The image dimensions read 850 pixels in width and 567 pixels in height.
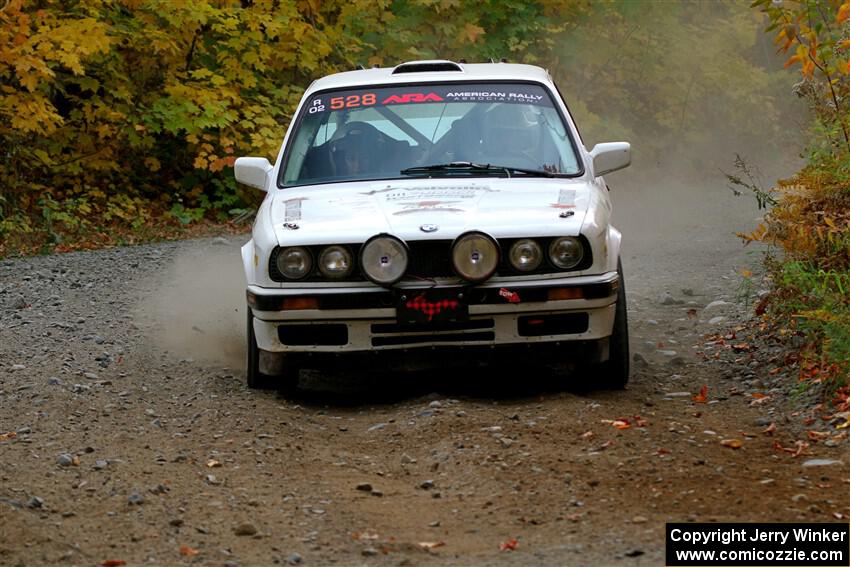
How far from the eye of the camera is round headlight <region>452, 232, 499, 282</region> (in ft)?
19.4

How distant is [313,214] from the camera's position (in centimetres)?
643

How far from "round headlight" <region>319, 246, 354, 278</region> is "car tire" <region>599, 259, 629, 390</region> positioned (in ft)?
4.40

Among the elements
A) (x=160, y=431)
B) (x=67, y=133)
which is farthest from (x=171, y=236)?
(x=160, y=431)

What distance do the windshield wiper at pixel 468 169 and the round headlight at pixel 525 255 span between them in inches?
42.7

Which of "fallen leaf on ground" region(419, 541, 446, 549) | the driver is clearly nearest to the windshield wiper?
the driver

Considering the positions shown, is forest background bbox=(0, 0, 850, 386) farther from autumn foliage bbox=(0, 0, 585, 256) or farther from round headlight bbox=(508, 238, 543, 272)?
round headlight bbox=(508, 238, 543, 272)

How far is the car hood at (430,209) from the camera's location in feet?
19.8

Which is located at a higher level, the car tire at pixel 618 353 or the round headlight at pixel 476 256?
the round headlight at pixel 476 256

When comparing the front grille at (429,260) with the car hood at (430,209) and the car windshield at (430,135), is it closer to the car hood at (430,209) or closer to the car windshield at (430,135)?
the car hood at (430,209)

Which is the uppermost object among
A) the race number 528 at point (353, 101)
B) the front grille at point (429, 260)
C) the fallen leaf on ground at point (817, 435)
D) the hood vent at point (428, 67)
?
the hood vent at point (428, 67)

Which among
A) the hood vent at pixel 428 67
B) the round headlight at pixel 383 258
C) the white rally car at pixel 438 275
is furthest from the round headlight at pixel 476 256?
the hood vent at pixel 428 67

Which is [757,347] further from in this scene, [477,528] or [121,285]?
[121,285]

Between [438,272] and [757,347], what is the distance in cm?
243

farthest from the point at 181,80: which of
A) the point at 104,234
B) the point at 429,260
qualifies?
the point at 429,260
